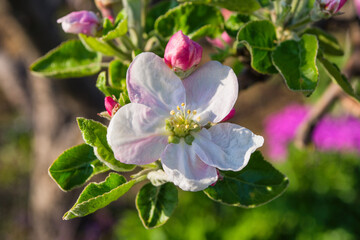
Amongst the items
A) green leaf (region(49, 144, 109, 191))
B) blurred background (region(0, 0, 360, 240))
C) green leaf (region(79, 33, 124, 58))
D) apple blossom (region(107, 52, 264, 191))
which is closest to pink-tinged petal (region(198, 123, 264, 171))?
apple blossom (region(107, 52, 264, 191))

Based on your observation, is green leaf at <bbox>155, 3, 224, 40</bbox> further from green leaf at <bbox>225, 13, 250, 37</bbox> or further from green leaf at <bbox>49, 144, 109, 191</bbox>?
green leaf at <bbox>49, 144, 109, 191</bbox>

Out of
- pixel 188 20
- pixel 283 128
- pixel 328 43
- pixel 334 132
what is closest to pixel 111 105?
pixel 188 20

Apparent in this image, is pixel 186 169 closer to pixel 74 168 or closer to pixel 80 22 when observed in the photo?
pixel 74 168

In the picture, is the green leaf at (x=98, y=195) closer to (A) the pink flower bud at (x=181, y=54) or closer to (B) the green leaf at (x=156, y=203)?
(B) the green leaf at (x=156, y=203)

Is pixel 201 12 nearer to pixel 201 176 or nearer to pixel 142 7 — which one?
pixel 142 7

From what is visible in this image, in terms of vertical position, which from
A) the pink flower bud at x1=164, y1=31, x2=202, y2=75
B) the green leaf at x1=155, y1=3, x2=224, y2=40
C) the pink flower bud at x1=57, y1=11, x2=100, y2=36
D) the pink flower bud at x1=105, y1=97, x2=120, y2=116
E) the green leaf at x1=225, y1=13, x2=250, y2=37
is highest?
the pink flower bud at x1=57, y1=11, x2=100, y2=36
